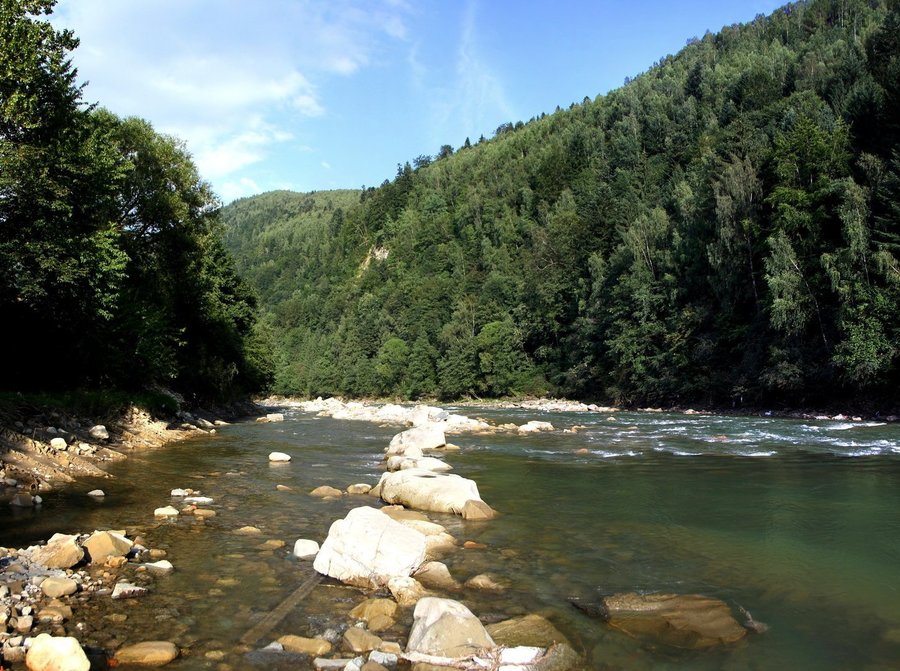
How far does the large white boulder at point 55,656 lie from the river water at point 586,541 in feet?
2.00

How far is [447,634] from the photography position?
523 centimetres

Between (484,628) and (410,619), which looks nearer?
(484,628)

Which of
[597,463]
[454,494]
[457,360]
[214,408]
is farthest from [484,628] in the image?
[457,360]

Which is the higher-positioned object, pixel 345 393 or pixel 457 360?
pixel 457 360

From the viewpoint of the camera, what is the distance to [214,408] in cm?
3850

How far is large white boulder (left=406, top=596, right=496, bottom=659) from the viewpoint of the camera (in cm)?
513

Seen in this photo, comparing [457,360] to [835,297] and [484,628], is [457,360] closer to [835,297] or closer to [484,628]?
[835,297]

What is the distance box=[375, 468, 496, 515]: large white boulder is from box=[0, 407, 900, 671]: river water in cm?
55

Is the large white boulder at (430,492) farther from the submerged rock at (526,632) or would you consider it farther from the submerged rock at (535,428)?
the submerged rock at (535,428)

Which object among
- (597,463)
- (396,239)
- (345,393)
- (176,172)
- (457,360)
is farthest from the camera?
(396,239)

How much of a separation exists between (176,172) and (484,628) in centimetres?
2999

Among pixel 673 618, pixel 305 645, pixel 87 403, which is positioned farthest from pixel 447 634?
pixel 87 403

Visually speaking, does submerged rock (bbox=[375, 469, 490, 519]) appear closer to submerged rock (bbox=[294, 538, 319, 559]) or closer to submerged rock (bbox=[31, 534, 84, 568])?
submerged rock (bbox=[294, 538, 319, 559])

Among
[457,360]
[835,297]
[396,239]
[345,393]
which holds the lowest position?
[345,393]
